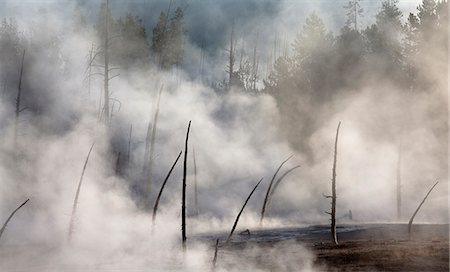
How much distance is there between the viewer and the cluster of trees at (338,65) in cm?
2952

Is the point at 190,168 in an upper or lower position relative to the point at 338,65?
lower

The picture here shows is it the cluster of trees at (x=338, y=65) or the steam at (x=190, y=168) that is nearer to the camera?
the steam at (x=190, y=168)

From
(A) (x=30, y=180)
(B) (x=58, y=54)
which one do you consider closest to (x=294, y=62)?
(A) (x=30, y=180)

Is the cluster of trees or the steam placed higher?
the cluster of trees

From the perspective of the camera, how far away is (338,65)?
33969mm

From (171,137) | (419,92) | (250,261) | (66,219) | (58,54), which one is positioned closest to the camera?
(250,261)

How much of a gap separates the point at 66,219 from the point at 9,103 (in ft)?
85.2

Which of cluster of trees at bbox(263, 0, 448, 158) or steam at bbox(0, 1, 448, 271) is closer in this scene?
steam at bbox(0, 1, 448, 271)

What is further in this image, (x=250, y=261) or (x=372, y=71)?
(x=372, y=71)

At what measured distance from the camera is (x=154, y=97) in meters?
37.2

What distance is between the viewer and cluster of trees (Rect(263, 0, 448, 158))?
29516 mm

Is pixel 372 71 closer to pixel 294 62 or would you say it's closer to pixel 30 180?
pixel 294 62

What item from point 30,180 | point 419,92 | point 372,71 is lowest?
point 30,180

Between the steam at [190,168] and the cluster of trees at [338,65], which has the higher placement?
the cluster of trees at [338,65]
